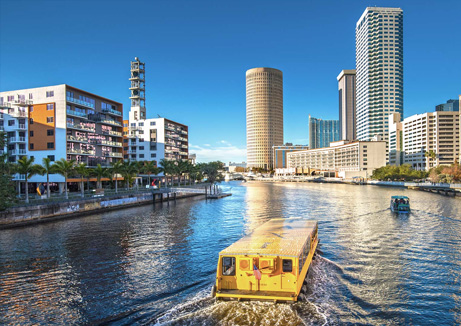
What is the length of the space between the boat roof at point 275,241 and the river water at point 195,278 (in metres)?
3.31

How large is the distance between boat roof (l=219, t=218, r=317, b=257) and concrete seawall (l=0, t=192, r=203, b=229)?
145 feet

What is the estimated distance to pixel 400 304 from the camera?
68.8ft

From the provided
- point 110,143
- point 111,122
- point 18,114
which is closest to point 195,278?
point 18,114

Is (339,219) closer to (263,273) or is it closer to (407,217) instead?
(407,217)

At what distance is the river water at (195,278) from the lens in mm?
19031

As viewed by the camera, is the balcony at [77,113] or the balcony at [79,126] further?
the balcony at [79,126]

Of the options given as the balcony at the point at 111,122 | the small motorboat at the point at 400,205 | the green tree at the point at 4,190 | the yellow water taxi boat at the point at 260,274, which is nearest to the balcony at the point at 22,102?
the balcony at the point at 111,122

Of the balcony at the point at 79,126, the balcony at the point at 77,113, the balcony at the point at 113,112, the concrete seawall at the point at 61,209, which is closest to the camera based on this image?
the concrete seawall at the point at 61,209

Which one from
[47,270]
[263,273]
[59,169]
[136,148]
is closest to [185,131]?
[136,148]

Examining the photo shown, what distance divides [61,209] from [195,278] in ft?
150

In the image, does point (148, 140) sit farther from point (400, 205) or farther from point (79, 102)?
point (400, 205)

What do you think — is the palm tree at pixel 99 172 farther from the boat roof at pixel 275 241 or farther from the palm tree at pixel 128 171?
the boat roof at pixel 275 241

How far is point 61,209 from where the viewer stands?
6006 centimetres

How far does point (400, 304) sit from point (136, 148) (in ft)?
428
